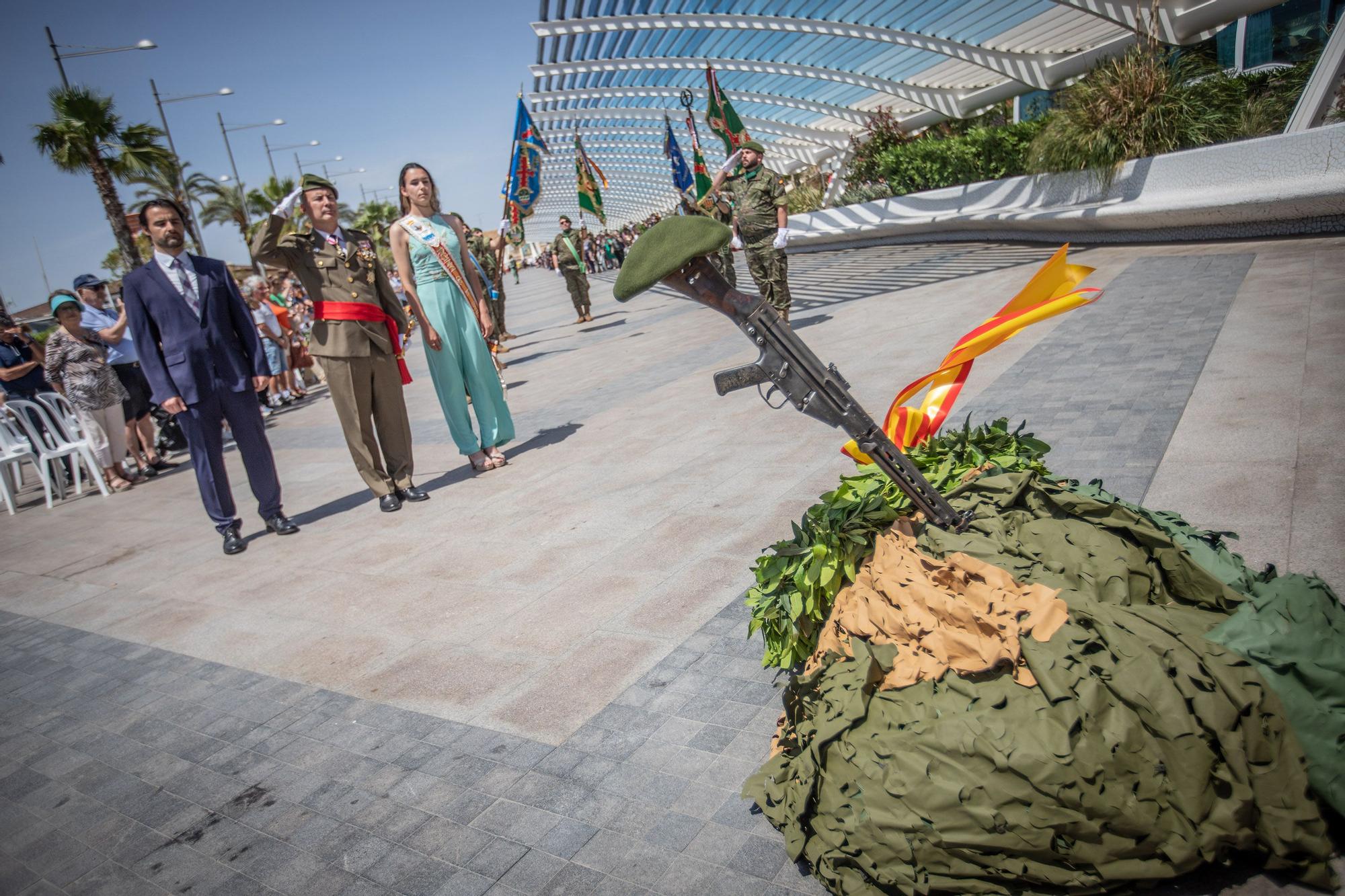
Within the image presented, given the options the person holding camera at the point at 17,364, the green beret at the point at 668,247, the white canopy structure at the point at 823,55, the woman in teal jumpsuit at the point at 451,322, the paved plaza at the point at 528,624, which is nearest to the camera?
the green beret at the point at 668,247

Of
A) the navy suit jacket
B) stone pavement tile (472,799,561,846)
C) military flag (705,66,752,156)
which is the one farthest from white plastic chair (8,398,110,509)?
military flag (705,66,752,156)

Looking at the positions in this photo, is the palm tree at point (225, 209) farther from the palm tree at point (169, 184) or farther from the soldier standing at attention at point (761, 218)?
the soldier standing at attention at point (761, 218)

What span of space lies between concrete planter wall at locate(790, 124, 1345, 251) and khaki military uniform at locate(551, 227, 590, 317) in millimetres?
8134

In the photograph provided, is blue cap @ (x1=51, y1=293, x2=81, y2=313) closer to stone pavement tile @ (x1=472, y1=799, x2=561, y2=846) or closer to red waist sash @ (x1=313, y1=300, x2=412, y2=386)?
red waist sash @ (x1=313, y1=300, x2=412, y2=386)

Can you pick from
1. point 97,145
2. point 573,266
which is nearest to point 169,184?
point 97,145

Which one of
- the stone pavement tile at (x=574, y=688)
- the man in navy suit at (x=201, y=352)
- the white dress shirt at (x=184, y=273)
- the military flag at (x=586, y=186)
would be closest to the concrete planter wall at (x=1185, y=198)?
the military flag at (x=586, y=186)

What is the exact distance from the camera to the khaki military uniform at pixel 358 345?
17.5 feet

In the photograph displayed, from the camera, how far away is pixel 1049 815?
1662 mm

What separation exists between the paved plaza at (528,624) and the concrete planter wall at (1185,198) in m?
1.62

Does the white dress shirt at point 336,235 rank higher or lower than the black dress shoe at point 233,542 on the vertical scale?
higher

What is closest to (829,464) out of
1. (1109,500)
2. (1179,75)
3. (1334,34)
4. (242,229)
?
(1109,500)

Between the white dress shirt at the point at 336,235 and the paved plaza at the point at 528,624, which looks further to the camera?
the white dress shirt at the point at 336,235

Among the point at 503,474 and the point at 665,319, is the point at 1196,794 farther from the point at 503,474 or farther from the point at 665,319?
the point at 665,319

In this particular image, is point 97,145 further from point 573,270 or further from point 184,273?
point 184,273
